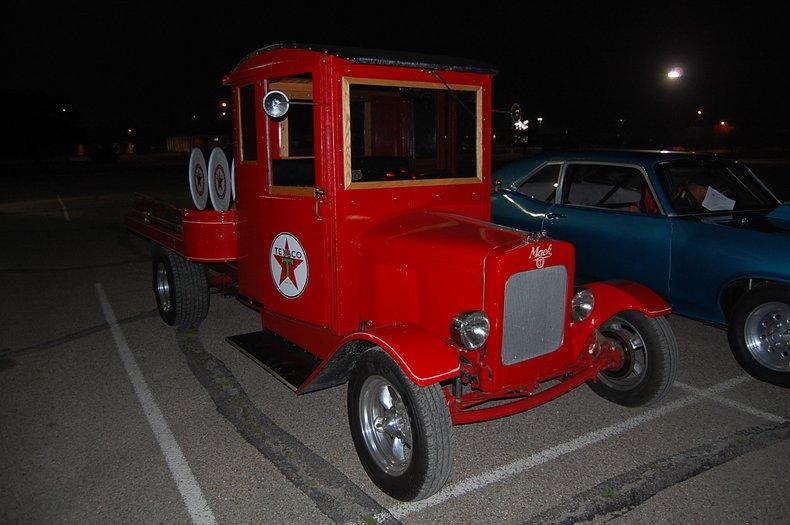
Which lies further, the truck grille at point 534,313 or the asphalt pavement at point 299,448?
the truck grille at point 534,313

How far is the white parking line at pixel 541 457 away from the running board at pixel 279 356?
3.59 ft

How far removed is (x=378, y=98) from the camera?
4.12 m

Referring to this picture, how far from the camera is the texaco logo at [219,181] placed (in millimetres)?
5332

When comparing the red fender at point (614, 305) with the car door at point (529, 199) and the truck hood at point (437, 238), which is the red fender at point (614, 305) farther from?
the car door at point (529, 199)

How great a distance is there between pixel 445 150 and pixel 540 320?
4.81ft

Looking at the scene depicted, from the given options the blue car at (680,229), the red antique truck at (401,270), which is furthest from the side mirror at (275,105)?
the blue car at (680,229)

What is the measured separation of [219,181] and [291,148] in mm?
1299

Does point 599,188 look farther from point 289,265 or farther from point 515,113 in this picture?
point 289,265

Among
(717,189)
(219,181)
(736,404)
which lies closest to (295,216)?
(219,181)

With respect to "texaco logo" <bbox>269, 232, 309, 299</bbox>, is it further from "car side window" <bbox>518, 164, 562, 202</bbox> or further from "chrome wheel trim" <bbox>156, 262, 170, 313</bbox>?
"car side window" <bbox>518, 164, 562, 202</bbox>

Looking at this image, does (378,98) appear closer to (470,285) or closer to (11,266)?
(470,285)

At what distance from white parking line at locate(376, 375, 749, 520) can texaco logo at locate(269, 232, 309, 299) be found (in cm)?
165

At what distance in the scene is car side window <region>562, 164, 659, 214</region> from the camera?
6.13m

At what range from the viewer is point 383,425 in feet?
10.7
